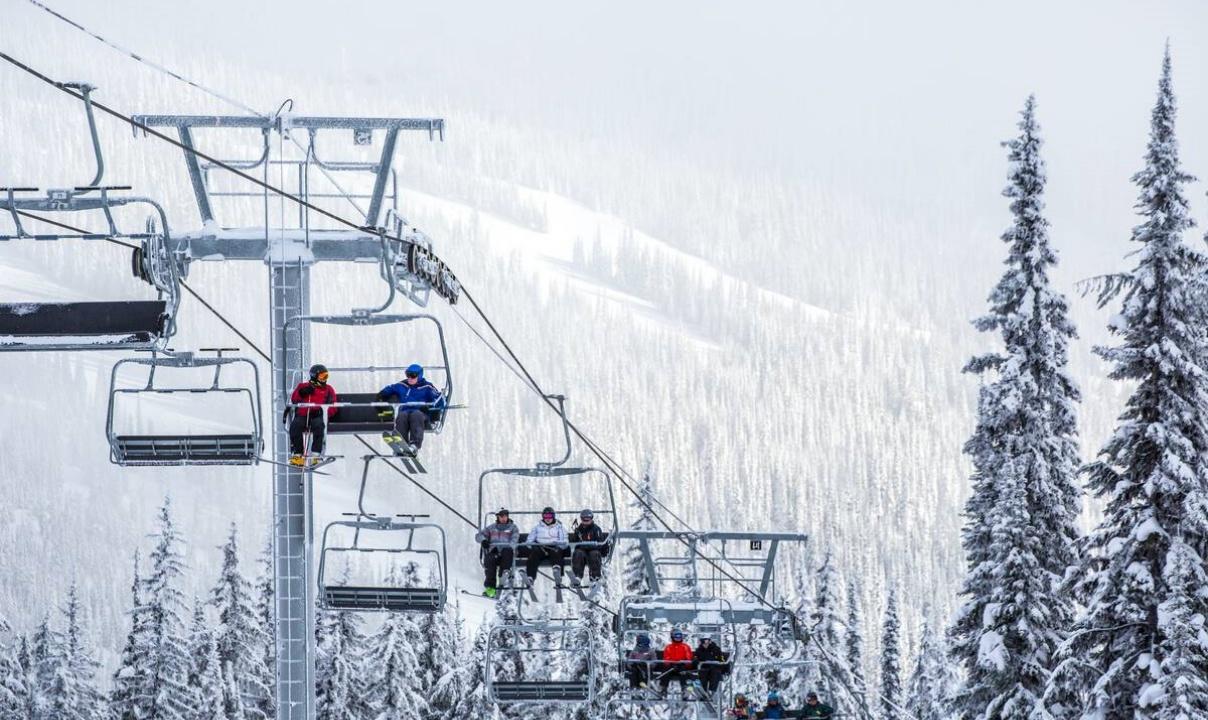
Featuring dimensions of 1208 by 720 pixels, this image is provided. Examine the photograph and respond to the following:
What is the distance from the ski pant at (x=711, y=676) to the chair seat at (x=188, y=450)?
430 inches

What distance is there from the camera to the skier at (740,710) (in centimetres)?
2409

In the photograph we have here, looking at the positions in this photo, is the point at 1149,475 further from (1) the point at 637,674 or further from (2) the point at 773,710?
(1) the point at 637,674

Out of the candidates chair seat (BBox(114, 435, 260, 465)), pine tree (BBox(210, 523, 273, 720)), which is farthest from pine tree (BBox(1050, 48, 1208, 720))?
pine tree (BBox(210, 523, 273, 720))

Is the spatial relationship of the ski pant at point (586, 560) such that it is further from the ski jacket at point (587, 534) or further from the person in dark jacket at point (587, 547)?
the ski jacket at point (587, 534)

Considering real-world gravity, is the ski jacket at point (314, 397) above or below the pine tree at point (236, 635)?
above

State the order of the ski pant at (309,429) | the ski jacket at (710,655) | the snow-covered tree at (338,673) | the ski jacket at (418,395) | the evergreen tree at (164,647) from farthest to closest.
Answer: the snow-covered tree at (338,673) → the evergreen tree at (164,647) → the ski jacket at (710,655) → the ski jacket at (418,395) → the ski pant at (309,429)

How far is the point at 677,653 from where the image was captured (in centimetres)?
2353

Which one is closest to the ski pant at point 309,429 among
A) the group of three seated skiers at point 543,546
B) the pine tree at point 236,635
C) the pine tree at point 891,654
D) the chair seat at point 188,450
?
the chair seat at point 188,450

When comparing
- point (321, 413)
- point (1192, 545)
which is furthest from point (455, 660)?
point (321, 413)

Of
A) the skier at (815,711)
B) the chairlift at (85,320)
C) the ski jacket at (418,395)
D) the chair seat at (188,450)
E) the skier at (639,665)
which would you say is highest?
the chairlift at (85,320)

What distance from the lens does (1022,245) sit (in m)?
27.2

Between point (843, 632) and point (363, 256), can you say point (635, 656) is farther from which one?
point (843, 632)

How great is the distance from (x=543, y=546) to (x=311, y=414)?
7.15 metres

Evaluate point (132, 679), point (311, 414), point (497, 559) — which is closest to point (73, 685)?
point (132, 679)
